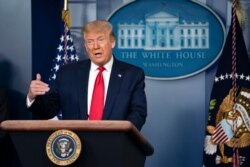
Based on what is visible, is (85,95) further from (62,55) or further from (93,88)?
(62,55)

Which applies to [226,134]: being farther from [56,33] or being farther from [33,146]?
[33,146]

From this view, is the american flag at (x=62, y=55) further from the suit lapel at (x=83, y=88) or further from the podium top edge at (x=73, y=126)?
the podium top edge at (x=73, y=126)

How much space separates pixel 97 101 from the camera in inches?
104

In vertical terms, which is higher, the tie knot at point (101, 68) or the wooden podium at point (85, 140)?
the tie knot at point (101, 68)

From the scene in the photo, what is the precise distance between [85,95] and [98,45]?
242mm

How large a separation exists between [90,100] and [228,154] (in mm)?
1517

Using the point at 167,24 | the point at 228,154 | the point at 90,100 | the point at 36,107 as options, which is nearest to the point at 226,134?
the point at 228,154

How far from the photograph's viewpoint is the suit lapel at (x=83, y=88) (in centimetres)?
263

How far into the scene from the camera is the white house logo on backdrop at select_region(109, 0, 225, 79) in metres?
4.33

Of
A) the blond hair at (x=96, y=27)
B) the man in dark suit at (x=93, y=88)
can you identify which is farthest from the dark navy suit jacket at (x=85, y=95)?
the blond hair at (x=96, y=27)

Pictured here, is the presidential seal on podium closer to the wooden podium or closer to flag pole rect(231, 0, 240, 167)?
the wooden podium

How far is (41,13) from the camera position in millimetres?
4254

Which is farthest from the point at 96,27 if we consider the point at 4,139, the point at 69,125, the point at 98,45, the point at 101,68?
the point at 4,139

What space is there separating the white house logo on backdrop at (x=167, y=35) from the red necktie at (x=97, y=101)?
1.67m
